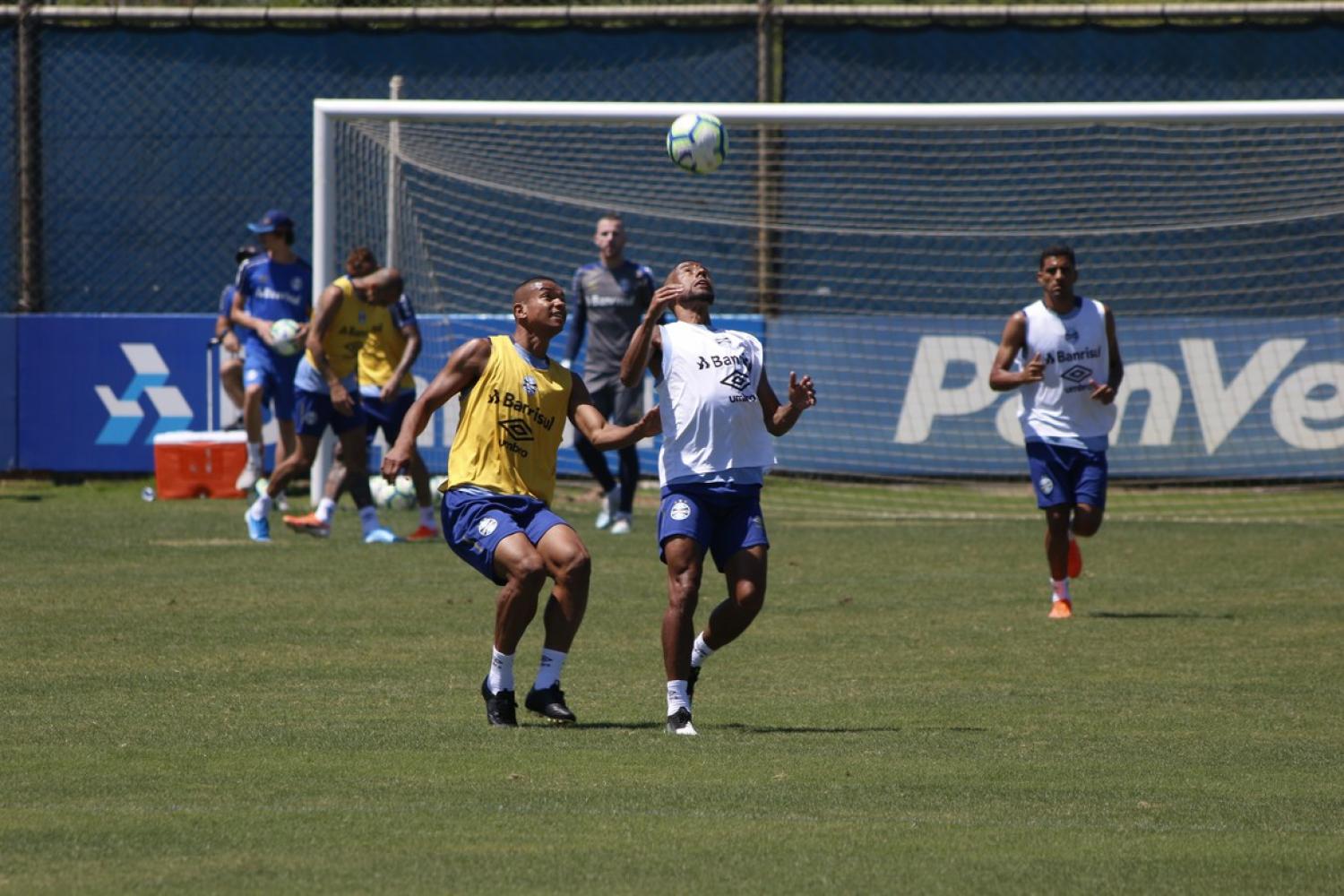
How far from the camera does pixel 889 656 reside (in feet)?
35.0

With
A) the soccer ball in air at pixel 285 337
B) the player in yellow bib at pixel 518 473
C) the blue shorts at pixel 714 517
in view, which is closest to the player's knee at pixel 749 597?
the blue shorts at pixel 714 517

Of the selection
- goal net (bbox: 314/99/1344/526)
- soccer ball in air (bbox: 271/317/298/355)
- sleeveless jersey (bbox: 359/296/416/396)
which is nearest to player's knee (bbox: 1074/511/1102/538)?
sleeveless jersey (bbox: 359/296/416/396)

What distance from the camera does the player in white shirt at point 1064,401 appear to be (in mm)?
12430

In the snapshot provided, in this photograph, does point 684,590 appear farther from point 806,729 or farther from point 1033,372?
point 1033,372

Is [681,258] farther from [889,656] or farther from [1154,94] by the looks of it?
[889,656]

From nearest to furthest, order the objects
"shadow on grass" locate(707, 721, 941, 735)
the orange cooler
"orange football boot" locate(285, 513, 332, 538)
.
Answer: "shadow on grass" locate(707, 721, 941, 735) → "orange football boot" locate(285, 513, 332, 538) → the orange cooler

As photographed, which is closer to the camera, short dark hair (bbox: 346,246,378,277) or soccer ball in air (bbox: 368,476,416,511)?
short dark hair (bbox: 346,246,378,277)

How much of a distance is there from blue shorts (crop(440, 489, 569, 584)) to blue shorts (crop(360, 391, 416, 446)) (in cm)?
741

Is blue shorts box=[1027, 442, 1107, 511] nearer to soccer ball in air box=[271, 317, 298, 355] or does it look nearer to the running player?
soccer ball in air box=[271, 317, 298, 355]

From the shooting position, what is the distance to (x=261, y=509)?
618 inches

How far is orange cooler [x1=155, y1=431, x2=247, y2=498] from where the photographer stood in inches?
763

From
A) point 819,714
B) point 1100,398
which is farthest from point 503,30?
point 819,714

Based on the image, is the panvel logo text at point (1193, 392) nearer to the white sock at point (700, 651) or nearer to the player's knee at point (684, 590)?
the white sock at point (700, 651)

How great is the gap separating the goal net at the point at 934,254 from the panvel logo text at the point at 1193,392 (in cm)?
2
